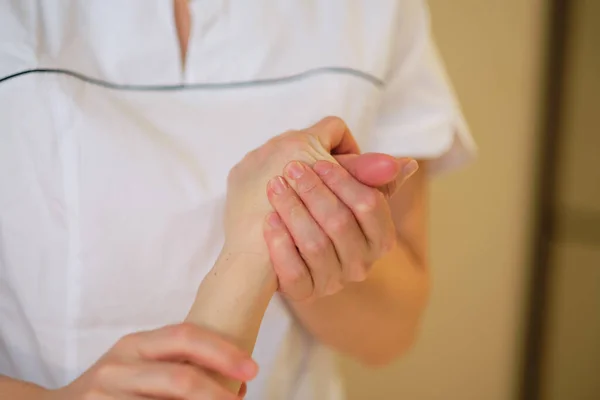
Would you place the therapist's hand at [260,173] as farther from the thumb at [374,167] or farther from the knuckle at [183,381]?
the knuckle at [183,381]

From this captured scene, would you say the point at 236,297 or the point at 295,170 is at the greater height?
the point at 295,170

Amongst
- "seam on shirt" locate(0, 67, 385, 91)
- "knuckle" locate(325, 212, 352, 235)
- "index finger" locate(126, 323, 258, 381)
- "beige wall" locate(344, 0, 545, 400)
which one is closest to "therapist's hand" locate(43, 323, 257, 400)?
"index finger" locate(126, 323, 258, 381)

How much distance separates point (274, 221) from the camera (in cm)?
41

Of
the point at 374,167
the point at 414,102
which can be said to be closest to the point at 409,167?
the point at 374,167

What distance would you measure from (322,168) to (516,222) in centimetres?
78

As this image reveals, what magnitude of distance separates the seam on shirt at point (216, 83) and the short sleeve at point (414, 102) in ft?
0.14

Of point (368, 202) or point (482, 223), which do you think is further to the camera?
point (482, 223)

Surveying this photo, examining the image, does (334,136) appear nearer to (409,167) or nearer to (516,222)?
(409,167)

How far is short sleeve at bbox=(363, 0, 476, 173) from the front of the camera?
55cm

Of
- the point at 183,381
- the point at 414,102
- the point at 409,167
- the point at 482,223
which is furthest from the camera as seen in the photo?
the point at 482,223

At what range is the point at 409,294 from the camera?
0.55 meters

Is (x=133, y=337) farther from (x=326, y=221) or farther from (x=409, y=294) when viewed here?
(x=409, y=294)

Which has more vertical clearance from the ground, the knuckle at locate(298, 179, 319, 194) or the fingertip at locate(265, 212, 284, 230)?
the knuckle at locate(298, 179, 319, 194)

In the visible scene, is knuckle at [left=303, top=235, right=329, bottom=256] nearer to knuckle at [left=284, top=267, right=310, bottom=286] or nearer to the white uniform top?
knuckle at [left=284, top=267, right=310, bottom=286]
